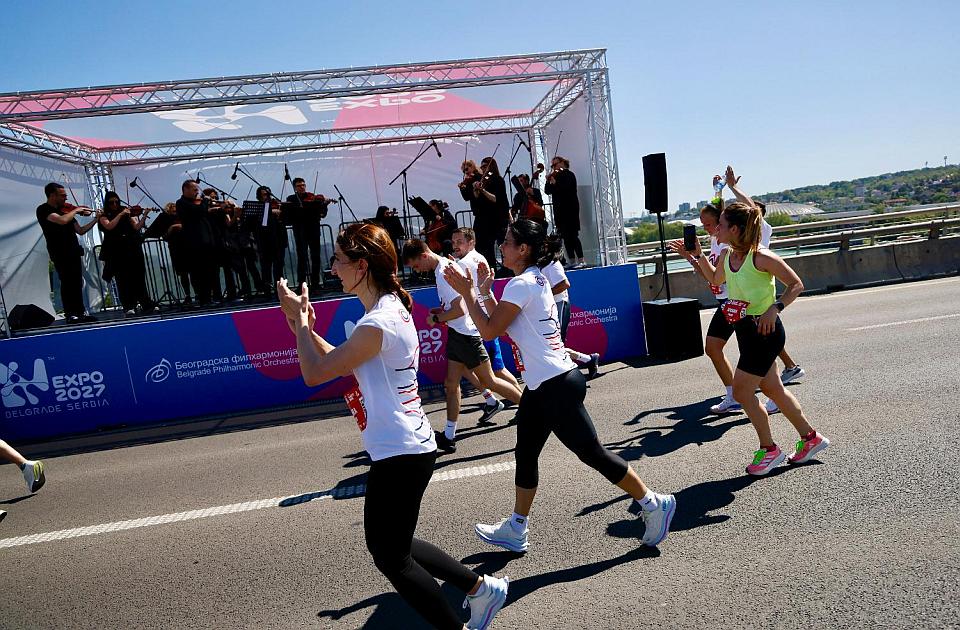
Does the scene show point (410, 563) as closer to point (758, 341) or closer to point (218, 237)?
point (758, 341)

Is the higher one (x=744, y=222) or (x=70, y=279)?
(x=70, y=279)

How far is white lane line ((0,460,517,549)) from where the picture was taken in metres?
5.09

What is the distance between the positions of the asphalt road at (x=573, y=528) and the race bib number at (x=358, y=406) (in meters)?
1.21

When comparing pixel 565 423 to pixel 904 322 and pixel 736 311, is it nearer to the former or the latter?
pixel 736 311

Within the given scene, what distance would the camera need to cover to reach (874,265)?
1476 cm

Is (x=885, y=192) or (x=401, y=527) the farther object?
(x=885, y=192)

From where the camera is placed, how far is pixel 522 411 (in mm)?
3797

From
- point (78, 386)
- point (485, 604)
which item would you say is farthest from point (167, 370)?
point (485, 604)

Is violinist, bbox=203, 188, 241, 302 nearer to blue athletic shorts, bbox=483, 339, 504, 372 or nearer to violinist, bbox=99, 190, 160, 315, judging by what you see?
violinist, bbox=99, 190, 160, 315

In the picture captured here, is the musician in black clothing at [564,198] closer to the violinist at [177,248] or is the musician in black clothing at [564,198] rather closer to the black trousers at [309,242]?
the black trousers at [309,242]

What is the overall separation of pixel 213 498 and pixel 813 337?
8041 mm

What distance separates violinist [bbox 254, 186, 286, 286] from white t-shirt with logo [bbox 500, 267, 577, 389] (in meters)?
10.6

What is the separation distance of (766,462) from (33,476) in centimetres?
645

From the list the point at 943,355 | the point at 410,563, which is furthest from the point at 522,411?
the point at 943,355
